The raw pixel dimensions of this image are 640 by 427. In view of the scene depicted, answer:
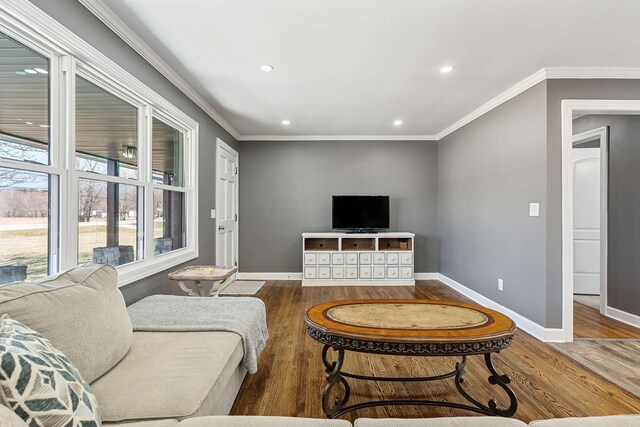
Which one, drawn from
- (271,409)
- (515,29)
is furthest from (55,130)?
(515,29)

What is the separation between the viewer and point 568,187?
9.59ft

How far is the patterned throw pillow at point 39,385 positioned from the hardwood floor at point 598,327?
3.79m

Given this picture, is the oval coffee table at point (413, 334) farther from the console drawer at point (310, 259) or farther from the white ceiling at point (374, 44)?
the console drawer at point (310, 259)

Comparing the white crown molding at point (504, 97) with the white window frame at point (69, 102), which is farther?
the white crown molding at point (504, 97)

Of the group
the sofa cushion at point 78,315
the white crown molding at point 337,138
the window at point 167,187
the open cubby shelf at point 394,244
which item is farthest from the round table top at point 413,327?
the white crown molding at point 337,138

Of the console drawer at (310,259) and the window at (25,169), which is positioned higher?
the window at (25,169)

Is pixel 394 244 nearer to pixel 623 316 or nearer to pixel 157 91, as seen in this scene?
pixel 623 316

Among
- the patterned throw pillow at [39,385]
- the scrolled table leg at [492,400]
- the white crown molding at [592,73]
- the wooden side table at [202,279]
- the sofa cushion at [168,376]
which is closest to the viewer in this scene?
the patterned throw pillow at [39,385]

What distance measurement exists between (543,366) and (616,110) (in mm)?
2396

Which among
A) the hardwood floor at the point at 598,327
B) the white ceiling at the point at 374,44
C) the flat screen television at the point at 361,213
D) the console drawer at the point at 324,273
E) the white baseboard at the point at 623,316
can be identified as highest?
the white ceiling at the point at 374,44

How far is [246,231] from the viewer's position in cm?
563

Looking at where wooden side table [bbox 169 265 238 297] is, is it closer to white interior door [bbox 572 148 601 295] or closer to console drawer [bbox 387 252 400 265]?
console drawer [bbox 387 252 400 265]

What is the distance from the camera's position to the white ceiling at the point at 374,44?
2.07 meters

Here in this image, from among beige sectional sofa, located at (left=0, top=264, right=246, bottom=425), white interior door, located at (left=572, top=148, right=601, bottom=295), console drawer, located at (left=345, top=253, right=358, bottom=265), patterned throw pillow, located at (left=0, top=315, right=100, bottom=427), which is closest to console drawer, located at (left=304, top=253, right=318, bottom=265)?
console drawer, located at (left=345, top=253, right=358, bottom=265)
